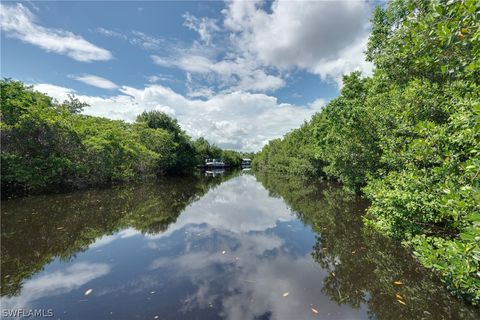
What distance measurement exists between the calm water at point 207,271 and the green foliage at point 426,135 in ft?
2.86

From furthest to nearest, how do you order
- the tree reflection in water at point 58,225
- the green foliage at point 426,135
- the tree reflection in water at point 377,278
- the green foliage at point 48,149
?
the green foliage at point 48,149
the tree reflection in water at point 58,225
the tree reflection in water at point 377,278
the green foliage at point 426,135

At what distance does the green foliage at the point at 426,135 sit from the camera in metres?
2.27

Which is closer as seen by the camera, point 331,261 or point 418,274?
point 418,274

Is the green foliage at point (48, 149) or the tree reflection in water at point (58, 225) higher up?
the green foliage at point (48, 149)

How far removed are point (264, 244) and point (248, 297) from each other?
3250mm

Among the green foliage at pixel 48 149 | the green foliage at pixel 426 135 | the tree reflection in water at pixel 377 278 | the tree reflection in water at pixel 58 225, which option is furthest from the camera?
the green foliage at pixel 48 149

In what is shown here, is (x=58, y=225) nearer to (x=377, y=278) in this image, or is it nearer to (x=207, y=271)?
(x=207, y=271)

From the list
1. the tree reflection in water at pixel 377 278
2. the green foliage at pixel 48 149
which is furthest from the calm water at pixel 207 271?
the green foliage at pixel 48 149

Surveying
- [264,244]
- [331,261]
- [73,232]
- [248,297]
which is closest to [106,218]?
[73,232]

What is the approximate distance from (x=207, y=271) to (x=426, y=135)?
5950 mm

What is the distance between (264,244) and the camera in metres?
7.73

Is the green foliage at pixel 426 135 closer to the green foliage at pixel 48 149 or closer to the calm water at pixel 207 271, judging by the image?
the calm water at pixel 207 271

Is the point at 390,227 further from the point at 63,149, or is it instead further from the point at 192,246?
the point at 63,149

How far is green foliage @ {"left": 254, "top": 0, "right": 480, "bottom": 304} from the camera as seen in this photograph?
7.46 ft
